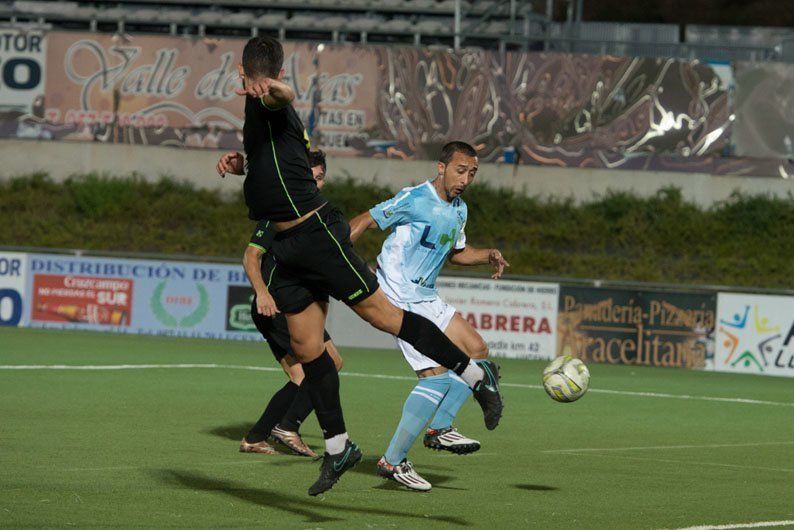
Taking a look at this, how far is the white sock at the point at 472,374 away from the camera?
743 cm

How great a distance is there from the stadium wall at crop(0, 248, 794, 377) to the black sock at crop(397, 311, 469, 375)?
44.3 feet

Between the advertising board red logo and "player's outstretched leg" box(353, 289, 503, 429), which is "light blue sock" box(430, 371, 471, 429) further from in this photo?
the advertising board red logo

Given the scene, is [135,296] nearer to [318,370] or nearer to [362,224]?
[362,224]

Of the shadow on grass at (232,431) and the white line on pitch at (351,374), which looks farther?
the white line on pitch at (351,374)

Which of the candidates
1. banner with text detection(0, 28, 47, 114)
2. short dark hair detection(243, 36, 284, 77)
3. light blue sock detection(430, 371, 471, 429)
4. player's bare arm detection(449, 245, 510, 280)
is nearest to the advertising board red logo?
banner with text detection(0, 28, 47, 114)

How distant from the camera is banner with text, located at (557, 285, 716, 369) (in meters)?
20.5

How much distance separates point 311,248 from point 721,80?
75.9ft

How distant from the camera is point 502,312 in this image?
20984 mm

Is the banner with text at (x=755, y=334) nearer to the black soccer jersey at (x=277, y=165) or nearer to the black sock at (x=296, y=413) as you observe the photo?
the black sock at (x=296, y=413)

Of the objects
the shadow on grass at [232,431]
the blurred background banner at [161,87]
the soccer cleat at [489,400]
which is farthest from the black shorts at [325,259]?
the blurred background banner at [161,87]

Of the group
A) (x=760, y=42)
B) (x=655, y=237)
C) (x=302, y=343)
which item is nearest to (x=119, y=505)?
(x=302, y=343)

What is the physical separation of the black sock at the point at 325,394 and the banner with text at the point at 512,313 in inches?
534

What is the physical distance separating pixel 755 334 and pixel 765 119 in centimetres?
960

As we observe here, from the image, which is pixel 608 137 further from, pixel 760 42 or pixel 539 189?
pixel 760 42
